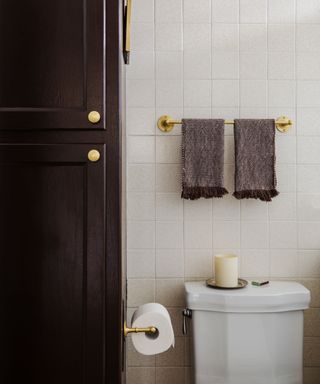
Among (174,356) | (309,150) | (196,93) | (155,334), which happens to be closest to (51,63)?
(155,334)

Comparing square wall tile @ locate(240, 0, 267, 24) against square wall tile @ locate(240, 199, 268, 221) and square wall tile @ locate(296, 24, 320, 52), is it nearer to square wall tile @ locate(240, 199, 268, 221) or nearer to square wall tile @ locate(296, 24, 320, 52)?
square wall tile @ locate(296, 24, 320, 52)

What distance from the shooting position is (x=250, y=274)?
1688mm

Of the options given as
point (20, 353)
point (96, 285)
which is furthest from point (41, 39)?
point (20, 353)

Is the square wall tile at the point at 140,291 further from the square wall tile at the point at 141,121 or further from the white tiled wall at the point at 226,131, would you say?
the square wall tile at the point at 141,121

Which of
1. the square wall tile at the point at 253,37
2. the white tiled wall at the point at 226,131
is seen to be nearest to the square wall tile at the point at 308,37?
the white tiled wall at the point at 226,131

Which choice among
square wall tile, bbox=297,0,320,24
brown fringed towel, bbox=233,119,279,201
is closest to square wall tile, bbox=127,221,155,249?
brown fringed towel, bbox=233,119,279,201

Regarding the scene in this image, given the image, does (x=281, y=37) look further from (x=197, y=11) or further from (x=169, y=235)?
(x=169, y=235)

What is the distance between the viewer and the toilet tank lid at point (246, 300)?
1466mm

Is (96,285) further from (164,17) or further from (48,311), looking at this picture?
(164,17)

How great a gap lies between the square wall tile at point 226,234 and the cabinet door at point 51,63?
0.89 m

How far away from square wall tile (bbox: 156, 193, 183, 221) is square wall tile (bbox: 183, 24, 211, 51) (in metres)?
0.63

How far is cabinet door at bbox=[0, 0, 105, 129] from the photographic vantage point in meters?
0.94

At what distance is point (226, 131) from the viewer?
169 cm

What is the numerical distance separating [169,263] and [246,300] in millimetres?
367
